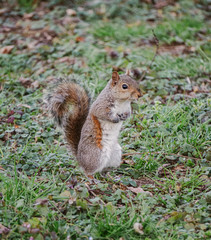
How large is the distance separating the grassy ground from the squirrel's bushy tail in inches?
6.8

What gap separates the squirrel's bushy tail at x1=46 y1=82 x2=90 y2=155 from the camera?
3018mm

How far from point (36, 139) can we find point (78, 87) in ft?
1.99

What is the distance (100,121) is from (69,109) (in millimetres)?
322

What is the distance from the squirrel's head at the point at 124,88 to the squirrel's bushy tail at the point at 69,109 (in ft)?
1.05

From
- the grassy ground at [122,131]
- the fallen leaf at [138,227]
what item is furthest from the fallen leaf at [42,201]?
the fallen leaf at [138,227]

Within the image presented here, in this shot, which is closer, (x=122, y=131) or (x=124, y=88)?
(x=124, y=88)

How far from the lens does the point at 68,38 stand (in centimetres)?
510

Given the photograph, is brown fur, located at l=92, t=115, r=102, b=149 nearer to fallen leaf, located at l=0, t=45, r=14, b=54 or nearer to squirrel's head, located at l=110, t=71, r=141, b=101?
squirrel's head, located at l=110, t=71, r=141, b=101

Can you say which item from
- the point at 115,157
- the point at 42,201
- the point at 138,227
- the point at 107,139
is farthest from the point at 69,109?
the point at 138,227

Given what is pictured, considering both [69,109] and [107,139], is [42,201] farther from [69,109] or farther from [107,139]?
[69,109]

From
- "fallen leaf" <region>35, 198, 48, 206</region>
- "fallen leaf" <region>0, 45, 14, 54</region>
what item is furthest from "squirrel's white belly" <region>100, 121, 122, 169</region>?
"fallen leaf" <region>0, 45, 14, 54</region>

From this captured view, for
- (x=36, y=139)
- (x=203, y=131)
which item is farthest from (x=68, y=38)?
(x=203, y=131)

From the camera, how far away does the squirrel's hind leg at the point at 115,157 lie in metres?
2.90

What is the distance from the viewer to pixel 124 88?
Answer: 2832mm
